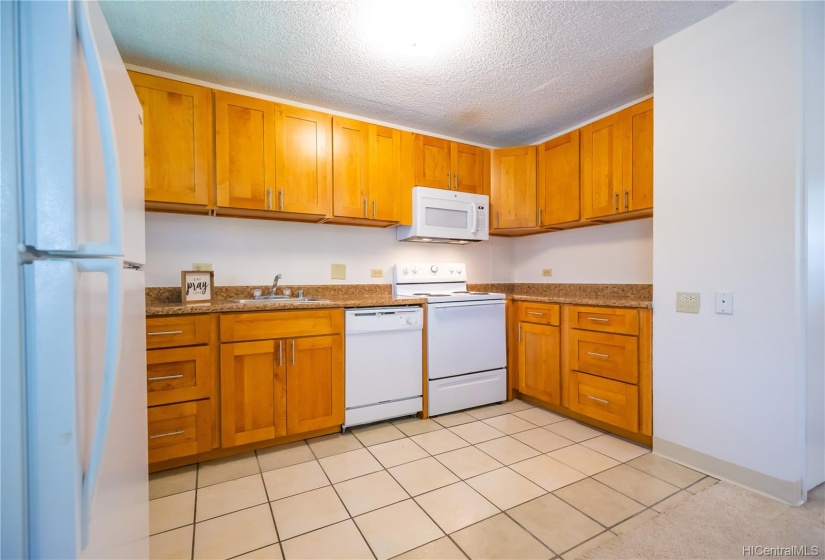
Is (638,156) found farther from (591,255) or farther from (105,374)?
(105,374)

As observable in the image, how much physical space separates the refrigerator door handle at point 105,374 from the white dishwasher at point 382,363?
1.73 m

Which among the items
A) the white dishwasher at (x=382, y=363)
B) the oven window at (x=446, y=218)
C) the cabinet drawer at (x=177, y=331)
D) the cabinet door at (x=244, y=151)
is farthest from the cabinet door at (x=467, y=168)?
the cabinet drawer at (x=177, y=331)

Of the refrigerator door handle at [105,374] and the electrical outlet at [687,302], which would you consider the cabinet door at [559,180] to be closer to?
the electrical outlet at [687,302]

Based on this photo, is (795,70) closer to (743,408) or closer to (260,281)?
(743,408)

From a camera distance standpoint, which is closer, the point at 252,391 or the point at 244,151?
the point at 252,391

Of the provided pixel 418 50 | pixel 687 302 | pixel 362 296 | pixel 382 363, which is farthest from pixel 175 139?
pixel 687 302

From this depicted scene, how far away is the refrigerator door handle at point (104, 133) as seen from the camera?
646mm

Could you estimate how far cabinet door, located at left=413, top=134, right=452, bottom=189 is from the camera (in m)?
2.99

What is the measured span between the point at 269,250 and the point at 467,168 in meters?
1.80

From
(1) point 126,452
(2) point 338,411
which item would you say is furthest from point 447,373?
→ (1) point 126,452

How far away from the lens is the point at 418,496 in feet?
5.67

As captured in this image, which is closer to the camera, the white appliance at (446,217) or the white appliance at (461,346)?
the white appliance at (461,346)

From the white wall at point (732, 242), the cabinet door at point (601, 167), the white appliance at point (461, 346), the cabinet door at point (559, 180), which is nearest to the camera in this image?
the white wall at point (732, 242)

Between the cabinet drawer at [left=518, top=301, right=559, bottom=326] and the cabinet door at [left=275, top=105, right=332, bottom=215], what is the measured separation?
1735mm
